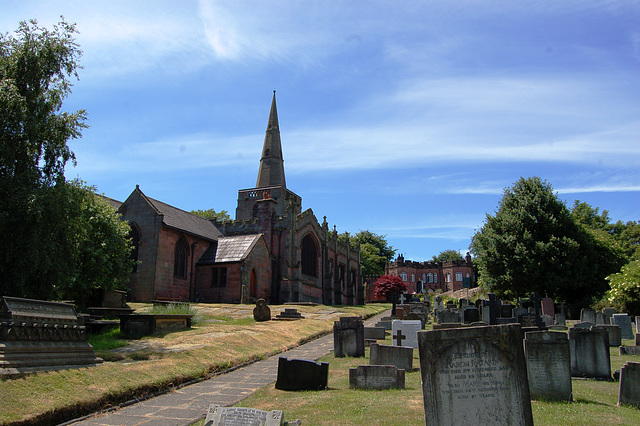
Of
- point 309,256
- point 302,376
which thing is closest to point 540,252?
point 309,256

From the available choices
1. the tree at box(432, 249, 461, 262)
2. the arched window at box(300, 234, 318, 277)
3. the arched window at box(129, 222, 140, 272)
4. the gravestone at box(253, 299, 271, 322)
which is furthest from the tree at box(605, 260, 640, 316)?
the tree at box(432, 249, 461, 262)

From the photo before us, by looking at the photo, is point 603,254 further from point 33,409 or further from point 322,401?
point 33,409

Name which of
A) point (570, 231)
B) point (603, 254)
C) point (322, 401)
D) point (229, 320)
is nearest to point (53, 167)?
point (229, 320)

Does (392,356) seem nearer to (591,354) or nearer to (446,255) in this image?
(591,354)

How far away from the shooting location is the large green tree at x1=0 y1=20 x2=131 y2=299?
1466 cm

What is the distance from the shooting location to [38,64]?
1662cm

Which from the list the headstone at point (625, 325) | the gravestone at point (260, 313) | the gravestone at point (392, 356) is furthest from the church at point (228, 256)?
the headstone at point (625, 325)

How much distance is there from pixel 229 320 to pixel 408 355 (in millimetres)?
12572

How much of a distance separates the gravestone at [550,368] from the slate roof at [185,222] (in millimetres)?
30261

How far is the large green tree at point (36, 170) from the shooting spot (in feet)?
48.1

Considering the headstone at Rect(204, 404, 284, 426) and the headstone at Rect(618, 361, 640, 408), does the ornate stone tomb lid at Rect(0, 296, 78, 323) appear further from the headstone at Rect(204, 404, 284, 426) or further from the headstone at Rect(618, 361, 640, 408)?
the headstone at Rect(618, 361, 640, 408)

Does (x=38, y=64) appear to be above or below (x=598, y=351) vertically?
above

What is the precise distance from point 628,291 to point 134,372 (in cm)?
2687

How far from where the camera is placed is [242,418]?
5926 mm
